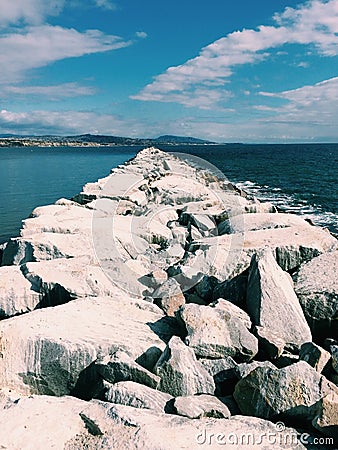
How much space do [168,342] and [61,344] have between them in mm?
1357

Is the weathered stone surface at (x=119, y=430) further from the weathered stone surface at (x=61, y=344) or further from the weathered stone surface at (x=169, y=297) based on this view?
the weathered stone surface at (x=169, y=297)

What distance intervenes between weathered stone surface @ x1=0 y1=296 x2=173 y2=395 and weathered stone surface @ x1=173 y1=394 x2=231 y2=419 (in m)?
1.02

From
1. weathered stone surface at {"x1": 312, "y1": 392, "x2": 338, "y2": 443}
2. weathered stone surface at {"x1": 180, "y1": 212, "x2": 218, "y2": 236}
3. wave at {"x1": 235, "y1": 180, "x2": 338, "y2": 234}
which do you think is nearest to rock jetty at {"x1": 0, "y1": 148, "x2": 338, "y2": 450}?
weathered stone surface at {"x1": 312, "y1": 392, "x2": 338, "y2": 443}

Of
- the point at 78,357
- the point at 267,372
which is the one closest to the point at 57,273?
the point at 78,357

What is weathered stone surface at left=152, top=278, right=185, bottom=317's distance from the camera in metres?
6.77

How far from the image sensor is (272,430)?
3.90 m

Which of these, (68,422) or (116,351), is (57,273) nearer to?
(116,351)

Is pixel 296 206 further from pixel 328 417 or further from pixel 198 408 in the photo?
pixel 328 417

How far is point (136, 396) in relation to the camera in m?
4.38

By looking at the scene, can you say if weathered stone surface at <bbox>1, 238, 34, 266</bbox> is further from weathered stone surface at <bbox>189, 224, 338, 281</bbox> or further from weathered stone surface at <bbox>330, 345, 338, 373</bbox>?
weathered stone surface at <bbox>330, 345, 338, 373</bbox>

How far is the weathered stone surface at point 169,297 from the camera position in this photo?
6770mm

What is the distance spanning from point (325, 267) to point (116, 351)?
3791 mm

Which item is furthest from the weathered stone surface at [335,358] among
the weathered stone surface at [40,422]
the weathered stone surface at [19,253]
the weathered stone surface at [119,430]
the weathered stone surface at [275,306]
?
the weathered stone surface at [19,253]

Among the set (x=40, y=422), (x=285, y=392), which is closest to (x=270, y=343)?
(x=285, y=392)
